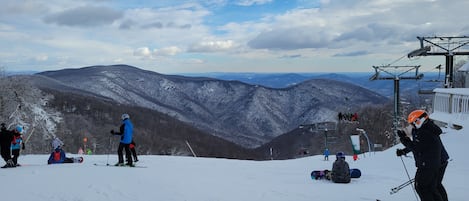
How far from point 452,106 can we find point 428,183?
1809cm

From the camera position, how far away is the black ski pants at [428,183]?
591cm

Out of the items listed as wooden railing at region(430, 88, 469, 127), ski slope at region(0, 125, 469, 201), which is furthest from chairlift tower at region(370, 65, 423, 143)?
ski slope at region(0, 125, 469, 201)

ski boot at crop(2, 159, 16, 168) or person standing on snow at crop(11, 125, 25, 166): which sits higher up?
person standing on snow at crop(11, 125, 25, 166)

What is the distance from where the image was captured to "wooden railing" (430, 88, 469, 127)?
792 inches

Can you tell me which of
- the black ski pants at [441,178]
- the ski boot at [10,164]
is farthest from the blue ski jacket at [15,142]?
the black ski pants at [441,178]

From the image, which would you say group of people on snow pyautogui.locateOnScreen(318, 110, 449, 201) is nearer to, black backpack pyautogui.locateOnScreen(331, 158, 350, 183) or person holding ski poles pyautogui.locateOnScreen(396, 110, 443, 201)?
person holding ski poles pyautogui.locateOnScreen(396, 110, 443, 201)

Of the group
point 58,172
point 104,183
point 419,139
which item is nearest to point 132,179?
point 104,183

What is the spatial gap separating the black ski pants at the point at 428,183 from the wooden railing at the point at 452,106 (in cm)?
1554

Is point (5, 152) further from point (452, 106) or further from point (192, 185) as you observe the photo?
point (452, 106)

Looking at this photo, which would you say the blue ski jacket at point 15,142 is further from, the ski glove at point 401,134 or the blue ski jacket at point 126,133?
the ski glove at point 401,134

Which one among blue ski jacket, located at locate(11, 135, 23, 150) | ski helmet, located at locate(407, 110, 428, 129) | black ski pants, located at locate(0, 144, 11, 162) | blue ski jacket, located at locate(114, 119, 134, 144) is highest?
ski helmet, located at locate(407, 110, 428, 129)

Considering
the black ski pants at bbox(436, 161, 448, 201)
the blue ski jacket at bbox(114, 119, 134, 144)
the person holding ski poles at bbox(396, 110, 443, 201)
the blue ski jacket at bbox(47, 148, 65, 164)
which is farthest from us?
the blue ski jacket at bbox(47, 148, 65, 164)

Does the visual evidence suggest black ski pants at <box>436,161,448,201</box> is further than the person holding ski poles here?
Yes

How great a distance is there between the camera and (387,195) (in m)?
8.50
